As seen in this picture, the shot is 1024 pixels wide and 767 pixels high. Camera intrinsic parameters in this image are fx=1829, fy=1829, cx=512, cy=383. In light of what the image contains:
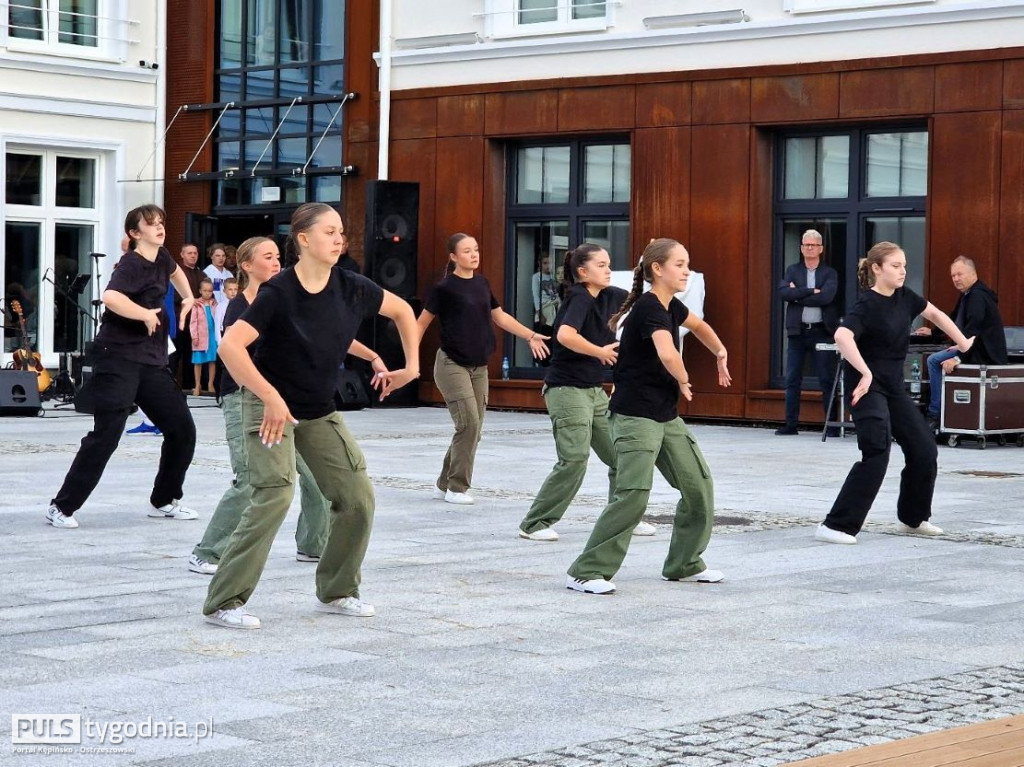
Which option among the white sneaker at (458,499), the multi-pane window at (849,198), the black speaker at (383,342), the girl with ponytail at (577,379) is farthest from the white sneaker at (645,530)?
the black speaker at (383,342)

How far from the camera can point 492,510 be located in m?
11.2

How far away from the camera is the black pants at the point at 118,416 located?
396 inches

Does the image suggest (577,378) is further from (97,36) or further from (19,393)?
(97,36)

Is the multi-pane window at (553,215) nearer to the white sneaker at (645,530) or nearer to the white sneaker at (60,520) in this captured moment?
the white sneaker at (645,530)

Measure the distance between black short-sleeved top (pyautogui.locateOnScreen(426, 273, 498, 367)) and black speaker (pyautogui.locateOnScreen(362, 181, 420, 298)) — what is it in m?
9.59

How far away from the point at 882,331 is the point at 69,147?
55.0 feet

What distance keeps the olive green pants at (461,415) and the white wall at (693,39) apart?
28.4 ft

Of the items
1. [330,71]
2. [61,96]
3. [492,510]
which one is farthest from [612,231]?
[492,510]

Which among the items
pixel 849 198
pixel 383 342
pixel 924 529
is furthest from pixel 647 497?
pixel 383 342

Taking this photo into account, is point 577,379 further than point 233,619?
Yes

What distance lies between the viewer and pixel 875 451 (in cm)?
977

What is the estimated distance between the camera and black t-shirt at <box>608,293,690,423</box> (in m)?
7.98

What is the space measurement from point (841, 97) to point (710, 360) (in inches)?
125

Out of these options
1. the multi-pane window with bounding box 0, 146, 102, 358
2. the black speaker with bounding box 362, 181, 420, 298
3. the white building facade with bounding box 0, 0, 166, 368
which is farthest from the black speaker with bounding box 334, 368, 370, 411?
the multi-pane window with bounding box 0, 146, 102, 358
